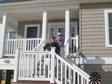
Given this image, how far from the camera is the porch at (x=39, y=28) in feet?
28.8

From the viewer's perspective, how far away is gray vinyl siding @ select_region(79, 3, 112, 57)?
8.26 m

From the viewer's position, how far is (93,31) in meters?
8.45

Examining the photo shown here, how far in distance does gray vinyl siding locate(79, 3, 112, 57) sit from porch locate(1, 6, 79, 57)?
429 millimetres

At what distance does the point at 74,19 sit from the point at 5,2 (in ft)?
12.5

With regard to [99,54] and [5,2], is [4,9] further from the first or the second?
[99,54]

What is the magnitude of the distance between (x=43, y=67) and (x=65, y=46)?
183 cm

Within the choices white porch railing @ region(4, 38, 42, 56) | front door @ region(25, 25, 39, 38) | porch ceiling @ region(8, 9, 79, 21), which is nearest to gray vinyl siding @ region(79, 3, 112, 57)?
porch ceiling @ region(8, 9, 79, 21)

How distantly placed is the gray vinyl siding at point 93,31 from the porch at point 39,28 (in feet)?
1.41

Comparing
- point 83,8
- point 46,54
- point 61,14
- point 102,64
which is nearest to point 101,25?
point 83,8

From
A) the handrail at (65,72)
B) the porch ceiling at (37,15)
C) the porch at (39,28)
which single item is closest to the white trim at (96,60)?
the porch at (39,28)

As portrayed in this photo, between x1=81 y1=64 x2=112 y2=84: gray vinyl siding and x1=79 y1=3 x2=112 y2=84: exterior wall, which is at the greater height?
x1=79 y1=3 x2=112 y2=84: exterior wall

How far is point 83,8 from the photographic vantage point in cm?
875

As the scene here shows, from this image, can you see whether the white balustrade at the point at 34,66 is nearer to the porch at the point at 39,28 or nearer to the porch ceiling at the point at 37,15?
the porch at the point at 39,28

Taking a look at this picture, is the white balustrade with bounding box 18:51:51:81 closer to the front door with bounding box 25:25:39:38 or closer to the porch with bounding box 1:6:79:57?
the porch with bounding box 1:6:79:57
